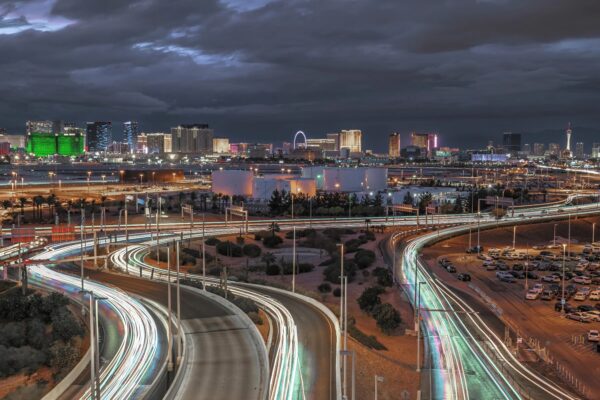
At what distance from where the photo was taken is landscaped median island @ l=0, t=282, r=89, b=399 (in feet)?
51.0

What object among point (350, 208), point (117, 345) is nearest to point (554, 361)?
point (117, 345)

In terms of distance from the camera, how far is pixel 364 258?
36.8 metres

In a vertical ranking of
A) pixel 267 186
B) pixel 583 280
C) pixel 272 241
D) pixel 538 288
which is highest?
pixel 267 186

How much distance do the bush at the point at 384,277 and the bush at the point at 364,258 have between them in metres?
Result: 3.24

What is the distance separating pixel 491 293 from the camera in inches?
1213

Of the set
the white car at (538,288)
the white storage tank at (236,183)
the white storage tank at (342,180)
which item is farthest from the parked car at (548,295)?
the white storage tank at (342,180)

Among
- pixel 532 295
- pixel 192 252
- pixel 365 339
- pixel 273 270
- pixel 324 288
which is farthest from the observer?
pixel 192 252

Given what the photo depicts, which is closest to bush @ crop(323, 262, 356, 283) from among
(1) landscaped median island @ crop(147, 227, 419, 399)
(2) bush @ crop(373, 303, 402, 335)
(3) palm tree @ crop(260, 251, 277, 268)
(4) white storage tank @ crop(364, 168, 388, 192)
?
(1) landscaped median island @ crop(147, 227, 419, 399)

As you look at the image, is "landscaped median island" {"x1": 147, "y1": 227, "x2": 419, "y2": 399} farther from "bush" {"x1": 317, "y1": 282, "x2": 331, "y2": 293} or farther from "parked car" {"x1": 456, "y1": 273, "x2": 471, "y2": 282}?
"parked car" {"x1": 456, "y1": 273, "x2": 471, "y2": 282}

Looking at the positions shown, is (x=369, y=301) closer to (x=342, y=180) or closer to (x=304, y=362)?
(x=304, y=362)

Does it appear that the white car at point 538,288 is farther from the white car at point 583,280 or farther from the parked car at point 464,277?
the white car at point 583,280

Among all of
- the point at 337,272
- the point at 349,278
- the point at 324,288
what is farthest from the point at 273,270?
the point at 324,288

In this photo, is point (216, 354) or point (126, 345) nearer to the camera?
point (216, 354)

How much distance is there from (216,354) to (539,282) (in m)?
23.7
